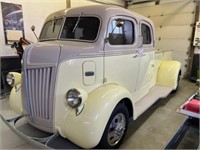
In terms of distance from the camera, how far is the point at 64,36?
8.18ft

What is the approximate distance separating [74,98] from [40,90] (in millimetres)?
440

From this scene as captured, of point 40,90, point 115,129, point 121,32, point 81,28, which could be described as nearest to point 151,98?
point 115,129

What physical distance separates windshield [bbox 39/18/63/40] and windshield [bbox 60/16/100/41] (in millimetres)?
158

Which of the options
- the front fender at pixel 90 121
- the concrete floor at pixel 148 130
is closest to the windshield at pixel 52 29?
the front fender at pixel 90 121

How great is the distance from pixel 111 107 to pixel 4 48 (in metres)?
4.17

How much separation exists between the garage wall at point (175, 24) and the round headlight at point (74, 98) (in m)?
6.27

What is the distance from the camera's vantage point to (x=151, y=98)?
342 cm

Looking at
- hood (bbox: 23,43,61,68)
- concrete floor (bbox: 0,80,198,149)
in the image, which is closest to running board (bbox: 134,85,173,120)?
concrete floor (bbox: 0,80,198,149)

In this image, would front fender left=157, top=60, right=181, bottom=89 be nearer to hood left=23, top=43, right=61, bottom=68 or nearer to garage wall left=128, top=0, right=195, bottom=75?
garage wall left=128, top=0, right=195, bottom=75

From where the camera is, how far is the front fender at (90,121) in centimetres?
178

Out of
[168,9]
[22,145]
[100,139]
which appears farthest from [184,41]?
[22,145]

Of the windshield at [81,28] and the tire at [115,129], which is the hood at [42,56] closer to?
the windshield at [81,28]

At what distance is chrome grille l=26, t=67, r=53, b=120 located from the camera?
73.6 inches

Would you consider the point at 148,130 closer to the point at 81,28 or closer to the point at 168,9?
the point at 81,28
